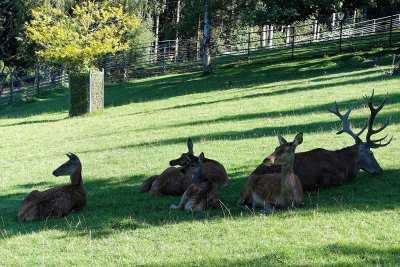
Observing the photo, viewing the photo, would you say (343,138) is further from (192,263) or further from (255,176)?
(192,263)

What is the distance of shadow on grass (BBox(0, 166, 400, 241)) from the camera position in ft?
27.6

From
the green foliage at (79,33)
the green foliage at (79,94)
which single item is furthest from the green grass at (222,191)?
the green foliage at (79,33)

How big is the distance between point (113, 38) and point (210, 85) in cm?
899

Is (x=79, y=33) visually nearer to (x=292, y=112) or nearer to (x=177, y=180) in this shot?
(x=292, y=112)

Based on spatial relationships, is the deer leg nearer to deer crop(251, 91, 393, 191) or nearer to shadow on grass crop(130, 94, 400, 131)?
deer crop(251, 91, 393, 191)

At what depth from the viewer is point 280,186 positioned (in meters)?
8.66

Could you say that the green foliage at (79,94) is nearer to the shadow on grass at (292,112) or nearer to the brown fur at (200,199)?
the shadow on grass at (292,112)

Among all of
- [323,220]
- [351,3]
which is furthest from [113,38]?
[323,220]

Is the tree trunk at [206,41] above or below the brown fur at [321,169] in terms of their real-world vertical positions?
above

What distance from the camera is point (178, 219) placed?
8.55m

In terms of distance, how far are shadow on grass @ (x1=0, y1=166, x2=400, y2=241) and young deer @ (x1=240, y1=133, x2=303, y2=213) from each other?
24 centimetres

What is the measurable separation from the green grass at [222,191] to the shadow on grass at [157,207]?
0.02 m

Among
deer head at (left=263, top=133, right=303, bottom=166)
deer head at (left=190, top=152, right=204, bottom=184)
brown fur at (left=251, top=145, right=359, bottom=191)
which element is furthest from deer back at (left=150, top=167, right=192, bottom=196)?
deer head at (left=263, top=133, right=303, bottom=166)

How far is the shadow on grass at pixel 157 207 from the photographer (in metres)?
8.41
